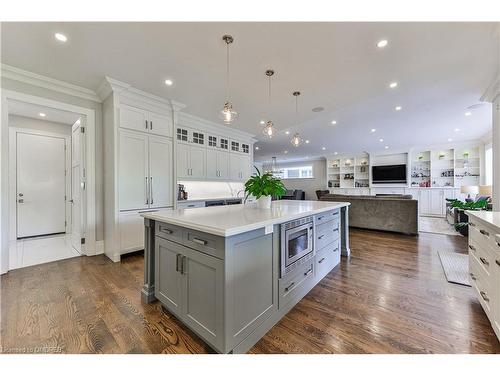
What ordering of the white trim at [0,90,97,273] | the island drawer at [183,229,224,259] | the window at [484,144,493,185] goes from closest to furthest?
1. the island drawer at [183,229,224,259]
2. the white trim at [0,90,97,273]
3. the window at [484,144,493,185]

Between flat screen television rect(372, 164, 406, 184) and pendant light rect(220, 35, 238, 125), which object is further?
flat screen television rect(372, 164, 406, 184)

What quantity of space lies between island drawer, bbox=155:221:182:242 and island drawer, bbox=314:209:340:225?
1452 millimetres

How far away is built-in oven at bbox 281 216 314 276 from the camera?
5.78ft

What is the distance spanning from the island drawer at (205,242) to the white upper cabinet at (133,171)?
228 centimetres

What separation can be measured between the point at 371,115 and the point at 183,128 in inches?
170

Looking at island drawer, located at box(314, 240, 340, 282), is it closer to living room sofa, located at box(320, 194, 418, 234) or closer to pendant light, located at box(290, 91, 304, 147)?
pendant light, located at box(290, 91, 304, 147)

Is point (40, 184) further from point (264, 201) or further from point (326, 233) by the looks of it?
point (326, 233)

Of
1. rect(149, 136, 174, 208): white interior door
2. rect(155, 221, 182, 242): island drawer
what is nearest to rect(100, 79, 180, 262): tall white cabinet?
rect(149, 136, 174, 208): white interior door

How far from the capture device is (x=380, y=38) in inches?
84.1

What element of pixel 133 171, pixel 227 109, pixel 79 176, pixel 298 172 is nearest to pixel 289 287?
pixel 227 109

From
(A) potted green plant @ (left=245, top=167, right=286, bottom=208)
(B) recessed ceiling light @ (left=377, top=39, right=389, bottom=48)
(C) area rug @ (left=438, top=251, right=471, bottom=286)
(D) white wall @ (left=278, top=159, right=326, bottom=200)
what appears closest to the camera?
(B) recessed ceiling light @ (left=377, top=39, right=389, bottom=48)

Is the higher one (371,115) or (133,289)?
(371,115)
